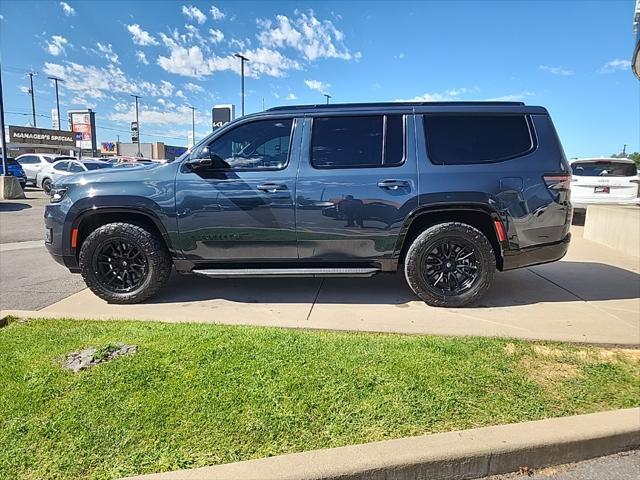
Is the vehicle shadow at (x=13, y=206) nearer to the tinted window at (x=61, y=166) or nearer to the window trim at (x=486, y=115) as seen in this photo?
the tinted window at (x=61, y=166)

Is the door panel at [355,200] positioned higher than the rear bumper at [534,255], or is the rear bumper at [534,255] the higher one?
the door panel at [355,200]

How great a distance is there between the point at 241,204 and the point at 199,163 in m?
0.56

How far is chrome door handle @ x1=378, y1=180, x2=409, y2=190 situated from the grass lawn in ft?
4.89

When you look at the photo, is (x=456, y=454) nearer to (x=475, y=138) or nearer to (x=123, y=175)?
(x=475, y=138)

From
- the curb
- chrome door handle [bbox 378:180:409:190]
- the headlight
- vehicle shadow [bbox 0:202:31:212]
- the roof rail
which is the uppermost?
the roof rail

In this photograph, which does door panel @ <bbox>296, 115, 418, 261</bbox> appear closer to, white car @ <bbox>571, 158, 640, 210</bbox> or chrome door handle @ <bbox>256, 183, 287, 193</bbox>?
chrome door handle @ <bbox>256, 183, 287, 193</bbox>

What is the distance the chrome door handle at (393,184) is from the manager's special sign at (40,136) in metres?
47.4

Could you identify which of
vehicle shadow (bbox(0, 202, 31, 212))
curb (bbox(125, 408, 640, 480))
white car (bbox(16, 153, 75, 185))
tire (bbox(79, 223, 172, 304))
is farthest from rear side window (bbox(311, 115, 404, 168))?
white car (bbox(16, 153, 75, 185))

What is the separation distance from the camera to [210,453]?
2.32 meters

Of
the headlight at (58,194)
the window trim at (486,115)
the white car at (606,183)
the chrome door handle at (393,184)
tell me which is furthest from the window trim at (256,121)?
the white car at (606,183)

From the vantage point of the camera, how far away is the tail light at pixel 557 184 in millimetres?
4477

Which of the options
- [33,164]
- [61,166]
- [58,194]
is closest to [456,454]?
[58,194]

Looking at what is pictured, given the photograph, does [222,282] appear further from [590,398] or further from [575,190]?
[575,190]

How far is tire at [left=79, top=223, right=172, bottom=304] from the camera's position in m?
4.59
